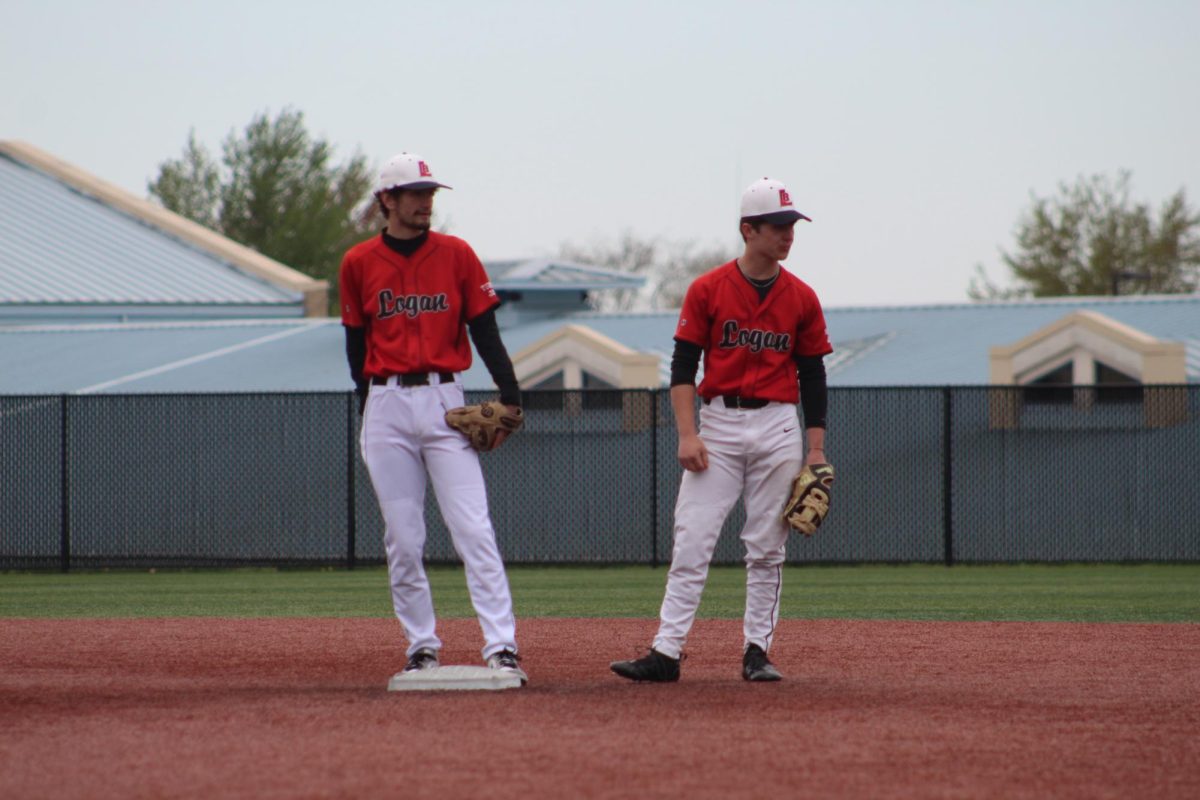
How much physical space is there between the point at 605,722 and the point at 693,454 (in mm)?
1458

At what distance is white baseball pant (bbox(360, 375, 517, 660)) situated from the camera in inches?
284

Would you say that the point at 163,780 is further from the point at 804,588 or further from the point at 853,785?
the point at 804,588

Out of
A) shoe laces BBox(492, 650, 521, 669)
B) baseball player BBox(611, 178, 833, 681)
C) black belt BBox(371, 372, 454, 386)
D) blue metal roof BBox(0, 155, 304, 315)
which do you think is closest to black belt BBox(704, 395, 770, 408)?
baseball player BBox(611, 178, 833, 681)

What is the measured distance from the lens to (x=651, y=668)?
7.51 metres

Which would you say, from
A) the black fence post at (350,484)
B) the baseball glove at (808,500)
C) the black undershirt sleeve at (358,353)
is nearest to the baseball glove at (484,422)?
the black undershirt sleeve at (358,353)

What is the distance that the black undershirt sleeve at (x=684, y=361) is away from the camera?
25.0ft

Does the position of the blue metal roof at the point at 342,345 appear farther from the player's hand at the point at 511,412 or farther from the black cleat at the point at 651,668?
the player's hand at the point at 511,412

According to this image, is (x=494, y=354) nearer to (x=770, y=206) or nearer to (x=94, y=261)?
(x=770, y=206)

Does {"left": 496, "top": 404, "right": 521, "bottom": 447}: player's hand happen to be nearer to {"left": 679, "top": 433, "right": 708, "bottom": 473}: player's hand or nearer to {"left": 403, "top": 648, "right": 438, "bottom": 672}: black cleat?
{"left": 679, "top": 433, "right": 708, "bottom": 473}: player's hand

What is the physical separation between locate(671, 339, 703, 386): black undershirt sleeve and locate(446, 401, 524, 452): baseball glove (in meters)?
0.75

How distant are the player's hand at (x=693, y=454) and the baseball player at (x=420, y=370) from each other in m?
0.75

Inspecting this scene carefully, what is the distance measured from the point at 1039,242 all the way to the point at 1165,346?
34775 millimetres

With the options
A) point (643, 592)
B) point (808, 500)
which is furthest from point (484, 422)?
point (643, 592)

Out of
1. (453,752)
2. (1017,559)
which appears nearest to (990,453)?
(1017,559)
